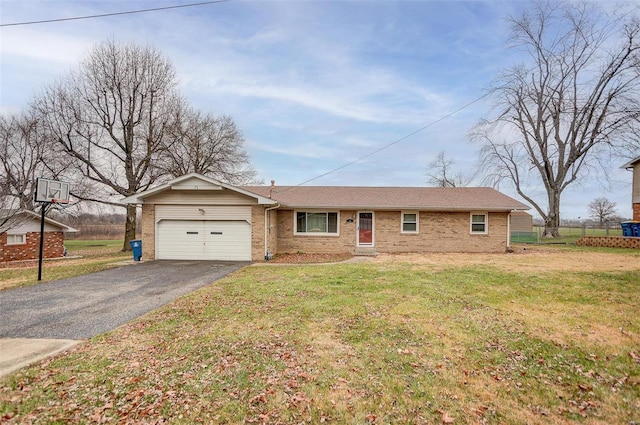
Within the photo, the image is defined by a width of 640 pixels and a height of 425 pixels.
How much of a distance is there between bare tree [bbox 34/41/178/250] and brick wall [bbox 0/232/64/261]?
3002 millimetres

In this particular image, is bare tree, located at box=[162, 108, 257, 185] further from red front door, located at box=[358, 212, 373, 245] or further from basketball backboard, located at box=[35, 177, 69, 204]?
red front door, located at box=[358, 212, 373, 245]

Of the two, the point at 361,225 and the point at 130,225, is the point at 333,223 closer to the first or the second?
the point at 361,225

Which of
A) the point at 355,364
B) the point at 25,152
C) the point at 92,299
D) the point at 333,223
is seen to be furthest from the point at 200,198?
the point at 25,152

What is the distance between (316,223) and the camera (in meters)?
16.7

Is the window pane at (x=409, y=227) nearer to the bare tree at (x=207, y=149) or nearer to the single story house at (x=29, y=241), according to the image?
the bare tree at (x=207, y=149)

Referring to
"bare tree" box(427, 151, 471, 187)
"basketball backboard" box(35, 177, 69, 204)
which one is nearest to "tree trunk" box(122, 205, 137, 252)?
"basketball backboard" box(35, 177, 69, 204)

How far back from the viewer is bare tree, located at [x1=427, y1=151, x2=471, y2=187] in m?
39.1

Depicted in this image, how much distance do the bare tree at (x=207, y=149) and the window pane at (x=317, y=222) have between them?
9.56 m

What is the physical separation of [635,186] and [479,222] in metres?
12.8

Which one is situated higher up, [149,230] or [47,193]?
[47,193]

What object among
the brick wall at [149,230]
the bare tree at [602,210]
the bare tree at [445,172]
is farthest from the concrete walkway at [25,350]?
the bare tree at [602,210]

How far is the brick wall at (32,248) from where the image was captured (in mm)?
16844

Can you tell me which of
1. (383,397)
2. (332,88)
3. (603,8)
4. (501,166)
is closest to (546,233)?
(501,166)

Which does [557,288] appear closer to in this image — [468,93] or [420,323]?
[420,323]
